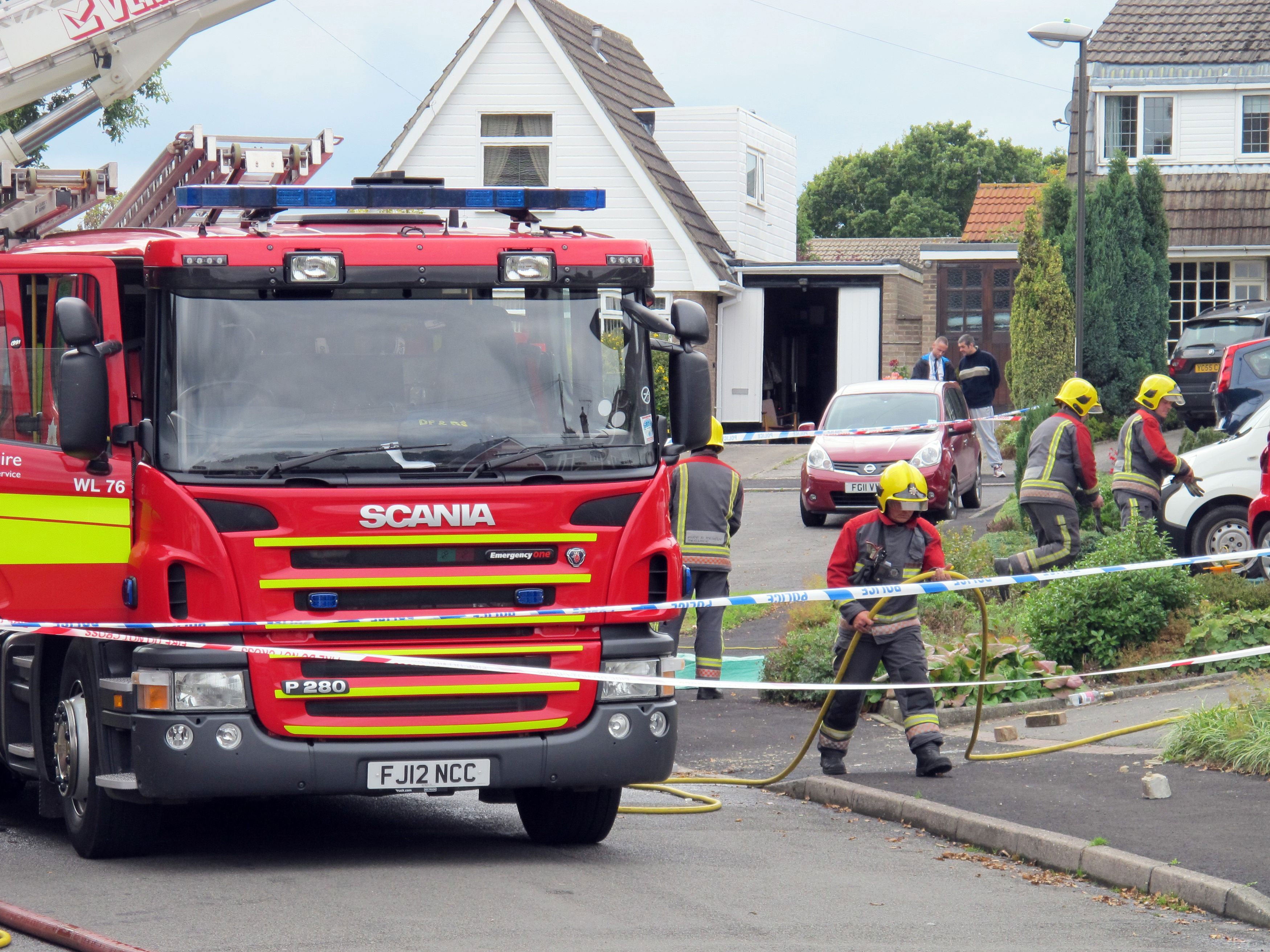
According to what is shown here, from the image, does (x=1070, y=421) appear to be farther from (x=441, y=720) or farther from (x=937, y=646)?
(x=441, y=720)

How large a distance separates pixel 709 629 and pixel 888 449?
837cm

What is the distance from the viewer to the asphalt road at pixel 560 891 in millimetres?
6730

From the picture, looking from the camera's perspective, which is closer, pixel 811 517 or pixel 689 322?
pixel 689 322

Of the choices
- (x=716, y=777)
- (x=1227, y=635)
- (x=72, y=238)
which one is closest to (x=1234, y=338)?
(x=1227, y=635)

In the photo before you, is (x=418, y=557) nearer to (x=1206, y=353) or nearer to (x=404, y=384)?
(x=404, y=384)

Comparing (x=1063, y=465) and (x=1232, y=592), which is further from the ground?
(x=1063, y=465)

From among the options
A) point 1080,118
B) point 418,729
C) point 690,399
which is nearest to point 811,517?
point 1080,118

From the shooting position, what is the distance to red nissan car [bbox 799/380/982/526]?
21.0 m

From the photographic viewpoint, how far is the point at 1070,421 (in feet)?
49.2

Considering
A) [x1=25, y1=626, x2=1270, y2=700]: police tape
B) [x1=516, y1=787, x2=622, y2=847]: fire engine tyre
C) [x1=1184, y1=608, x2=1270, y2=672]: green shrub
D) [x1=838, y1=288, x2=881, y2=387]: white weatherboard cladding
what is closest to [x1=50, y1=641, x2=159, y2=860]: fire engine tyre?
[x1=25, y1=626, x2=1270, y2=700]: police tape

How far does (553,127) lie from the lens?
3284 centimetres

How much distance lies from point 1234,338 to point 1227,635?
14682mm

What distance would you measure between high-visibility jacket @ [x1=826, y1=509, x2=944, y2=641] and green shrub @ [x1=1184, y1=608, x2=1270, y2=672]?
3.22 meters

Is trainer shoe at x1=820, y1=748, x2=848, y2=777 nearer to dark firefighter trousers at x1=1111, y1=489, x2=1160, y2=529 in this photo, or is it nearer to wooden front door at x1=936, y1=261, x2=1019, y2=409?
dark firefighter trousers at x1=1111, y1=489, x2=1160, y2=529
